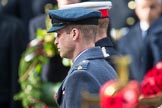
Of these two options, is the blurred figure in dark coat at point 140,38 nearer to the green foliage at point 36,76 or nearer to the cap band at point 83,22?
the green foliage at point 36,76

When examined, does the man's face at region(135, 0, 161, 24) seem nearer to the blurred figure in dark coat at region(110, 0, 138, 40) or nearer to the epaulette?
the blurred figure in dark coat at region(110, 0, 138, 40)

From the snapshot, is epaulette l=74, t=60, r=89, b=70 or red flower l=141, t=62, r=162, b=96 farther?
red flower l=141, t=62, r=162, b=96

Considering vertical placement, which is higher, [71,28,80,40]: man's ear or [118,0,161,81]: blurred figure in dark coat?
[71,28,80,40]: man's ear

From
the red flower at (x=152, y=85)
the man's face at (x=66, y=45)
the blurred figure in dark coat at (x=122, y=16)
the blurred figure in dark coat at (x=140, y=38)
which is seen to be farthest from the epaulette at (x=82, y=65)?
the blurred figure in dark coat at (x=122, y=16)

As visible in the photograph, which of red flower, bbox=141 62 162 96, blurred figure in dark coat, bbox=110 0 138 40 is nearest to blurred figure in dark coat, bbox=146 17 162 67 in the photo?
blurred figure in dark coat, bbox=110 0 138 40

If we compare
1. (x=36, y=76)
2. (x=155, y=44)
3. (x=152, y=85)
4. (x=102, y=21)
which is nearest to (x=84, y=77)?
(x=102, y=21)

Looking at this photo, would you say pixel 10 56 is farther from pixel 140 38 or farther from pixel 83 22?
pixel 83 22

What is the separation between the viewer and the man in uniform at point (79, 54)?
4883 millimetres

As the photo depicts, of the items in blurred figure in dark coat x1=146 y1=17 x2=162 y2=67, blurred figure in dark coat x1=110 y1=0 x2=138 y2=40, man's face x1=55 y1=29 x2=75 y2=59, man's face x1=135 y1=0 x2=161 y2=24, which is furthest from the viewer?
blurred figure in dark coat x1=110 y1=0 x2=138 y2=40

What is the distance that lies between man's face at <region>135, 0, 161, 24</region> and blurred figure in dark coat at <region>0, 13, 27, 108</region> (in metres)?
1.60

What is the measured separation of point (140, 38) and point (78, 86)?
388 cm

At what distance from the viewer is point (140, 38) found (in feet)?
28.4

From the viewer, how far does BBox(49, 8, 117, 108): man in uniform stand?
4.88m

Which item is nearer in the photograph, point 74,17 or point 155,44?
point 74,17
